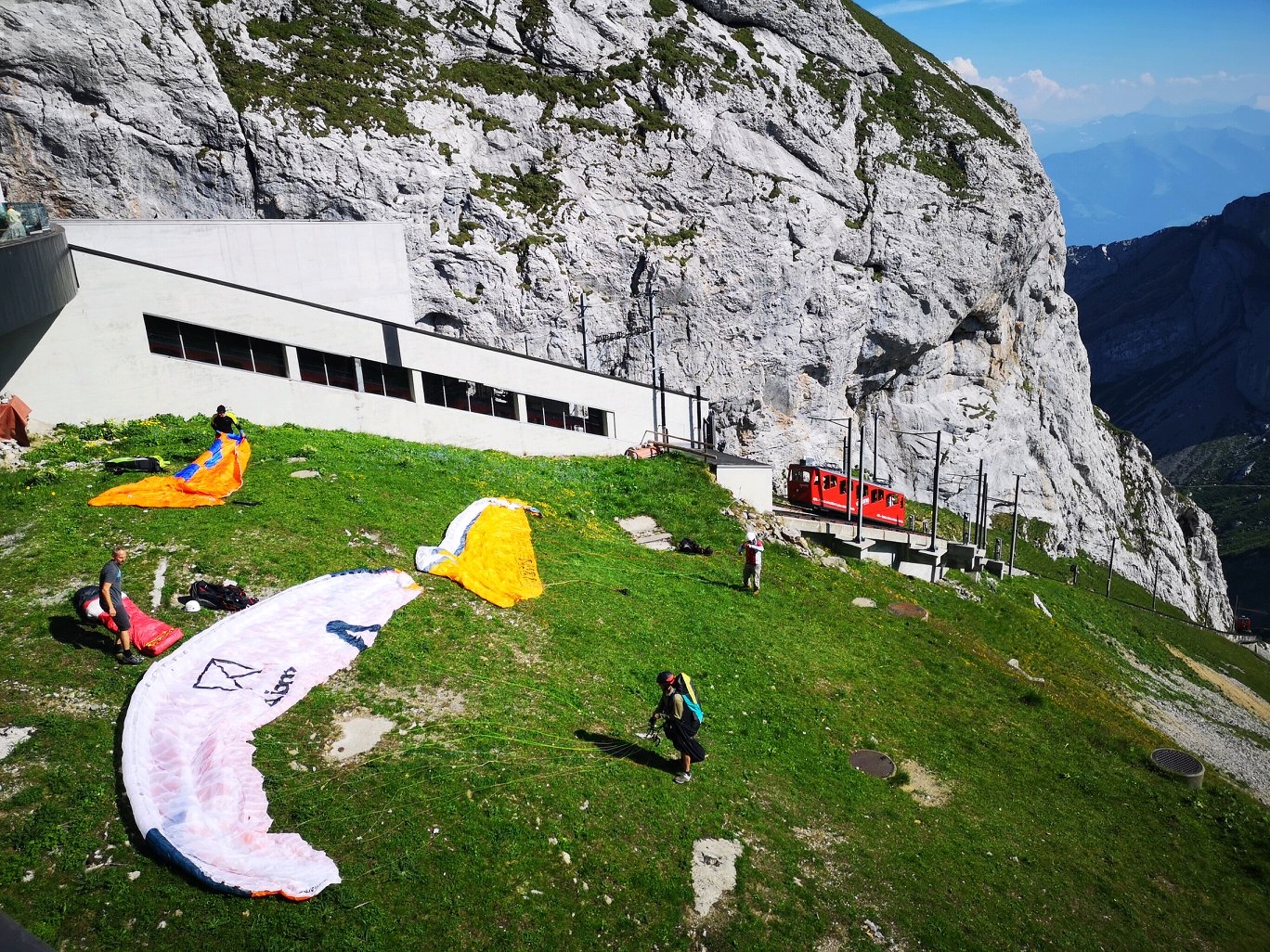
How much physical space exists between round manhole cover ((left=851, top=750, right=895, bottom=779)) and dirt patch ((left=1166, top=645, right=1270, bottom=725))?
3957 cm

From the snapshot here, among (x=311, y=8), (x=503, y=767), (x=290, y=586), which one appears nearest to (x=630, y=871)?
(x=503, y=767)

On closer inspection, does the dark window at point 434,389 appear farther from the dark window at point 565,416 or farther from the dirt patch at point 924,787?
the dirt patch at point 924,787

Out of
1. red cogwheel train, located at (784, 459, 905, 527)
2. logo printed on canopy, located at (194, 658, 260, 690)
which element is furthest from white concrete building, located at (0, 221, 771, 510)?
logo printed on canopy, located at (194, 658, 260, 690)

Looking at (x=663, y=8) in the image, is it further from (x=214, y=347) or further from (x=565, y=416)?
(x=214, y=347)

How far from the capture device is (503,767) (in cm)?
1163

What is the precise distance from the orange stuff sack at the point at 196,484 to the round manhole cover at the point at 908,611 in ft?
68.1

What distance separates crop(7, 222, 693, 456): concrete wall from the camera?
24.3m

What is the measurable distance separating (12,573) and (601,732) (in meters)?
12.1

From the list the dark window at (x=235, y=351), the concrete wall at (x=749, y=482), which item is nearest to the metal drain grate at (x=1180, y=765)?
the concrete wall at (x=749, y=482)

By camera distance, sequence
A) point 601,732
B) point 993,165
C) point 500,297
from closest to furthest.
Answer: point 601,732 < point 500,297 < point 993,165

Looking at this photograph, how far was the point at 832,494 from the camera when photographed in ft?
128

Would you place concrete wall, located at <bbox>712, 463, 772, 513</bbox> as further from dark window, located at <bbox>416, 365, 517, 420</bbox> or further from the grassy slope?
dark window, located at <bbox>416, 365, 517, 420</bbox>

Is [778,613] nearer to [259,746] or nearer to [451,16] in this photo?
[259,746]

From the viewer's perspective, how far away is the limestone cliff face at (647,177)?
41.9m
